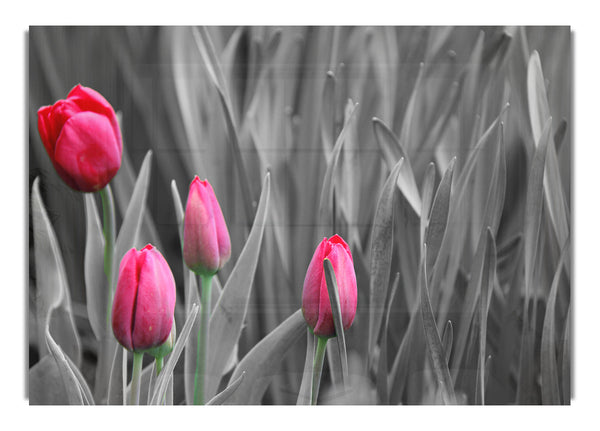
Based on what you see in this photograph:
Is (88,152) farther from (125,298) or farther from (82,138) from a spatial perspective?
(125,298)

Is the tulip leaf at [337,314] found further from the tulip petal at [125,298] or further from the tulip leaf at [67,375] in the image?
the tulip leaf at [67,375]

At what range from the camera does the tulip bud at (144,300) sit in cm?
142

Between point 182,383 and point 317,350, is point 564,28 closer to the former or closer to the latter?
point 317,350

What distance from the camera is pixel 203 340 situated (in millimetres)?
1539

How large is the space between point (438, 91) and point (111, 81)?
26.3 inches

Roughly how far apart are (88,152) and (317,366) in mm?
622

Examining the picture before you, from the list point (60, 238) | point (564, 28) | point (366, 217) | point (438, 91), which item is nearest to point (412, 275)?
point (366, 217)

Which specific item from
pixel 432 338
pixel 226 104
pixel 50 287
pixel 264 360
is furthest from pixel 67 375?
pixel 432 338

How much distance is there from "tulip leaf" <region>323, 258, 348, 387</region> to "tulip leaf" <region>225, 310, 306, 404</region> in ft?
0.24

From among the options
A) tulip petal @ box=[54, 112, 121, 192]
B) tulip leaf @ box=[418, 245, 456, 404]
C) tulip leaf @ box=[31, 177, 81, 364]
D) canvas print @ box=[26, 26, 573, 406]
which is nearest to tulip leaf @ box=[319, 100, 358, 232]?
canvas print @ box=[26, 26, 573, 406]

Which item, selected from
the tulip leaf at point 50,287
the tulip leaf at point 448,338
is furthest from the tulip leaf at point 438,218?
the tulip leaf at point 50,287

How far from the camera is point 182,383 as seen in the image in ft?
5.08

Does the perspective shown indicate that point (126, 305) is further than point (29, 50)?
No

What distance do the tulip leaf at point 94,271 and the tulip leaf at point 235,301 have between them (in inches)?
8.9
